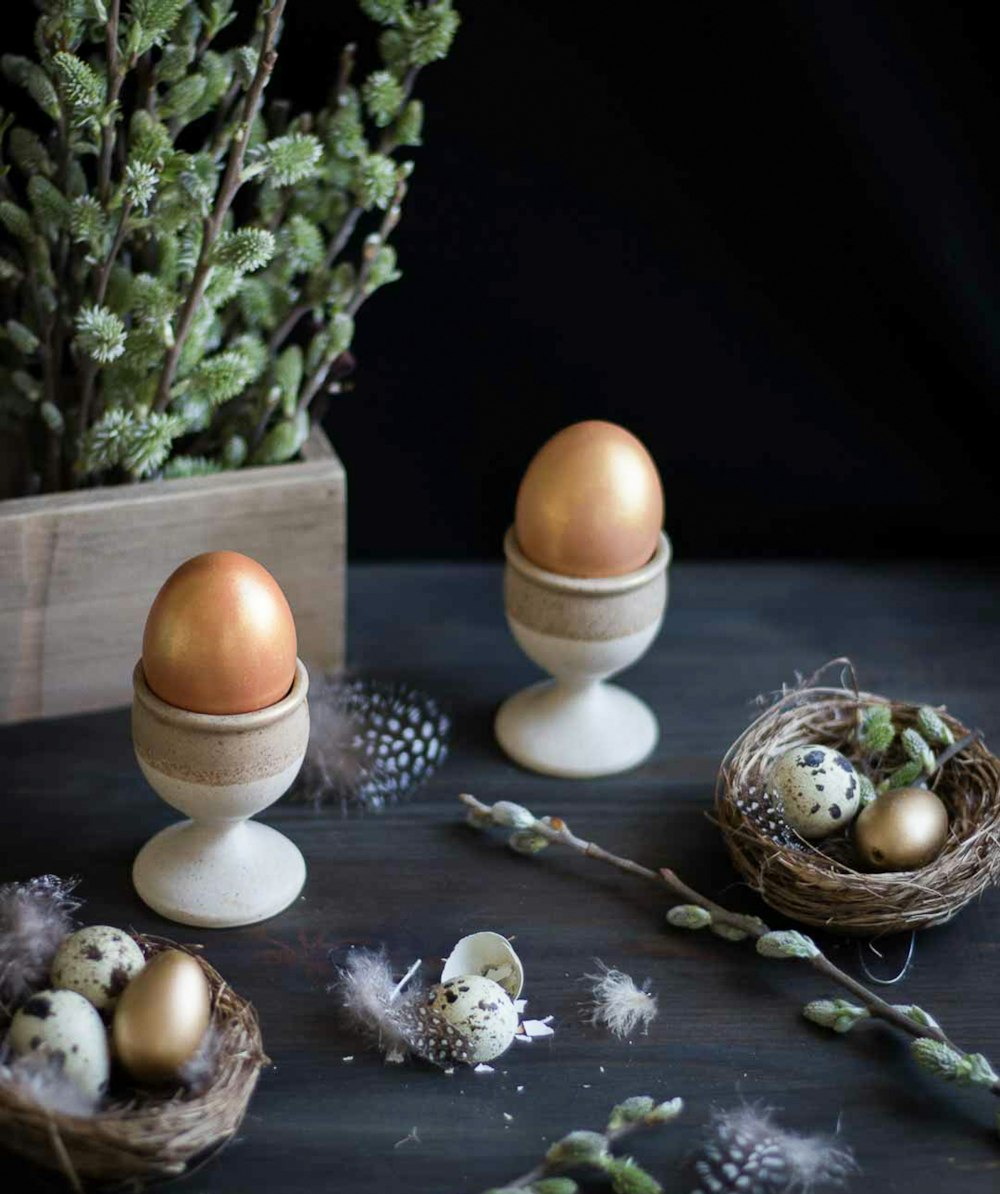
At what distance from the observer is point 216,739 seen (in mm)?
829

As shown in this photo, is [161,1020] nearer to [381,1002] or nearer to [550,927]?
[381,1002]

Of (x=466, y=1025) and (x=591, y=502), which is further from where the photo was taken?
(x=591, y=502)

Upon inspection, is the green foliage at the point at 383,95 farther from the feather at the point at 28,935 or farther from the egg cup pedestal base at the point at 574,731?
the feather at the point at 28,935

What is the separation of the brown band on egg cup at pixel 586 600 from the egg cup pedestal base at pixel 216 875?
22 centimetres

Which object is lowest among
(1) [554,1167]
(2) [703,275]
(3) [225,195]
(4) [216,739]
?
(1) [554,1167]

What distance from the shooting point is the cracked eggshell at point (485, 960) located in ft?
2.77

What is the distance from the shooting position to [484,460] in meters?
1.26

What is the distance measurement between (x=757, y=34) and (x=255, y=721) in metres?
0.63

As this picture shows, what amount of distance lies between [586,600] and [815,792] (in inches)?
7.2

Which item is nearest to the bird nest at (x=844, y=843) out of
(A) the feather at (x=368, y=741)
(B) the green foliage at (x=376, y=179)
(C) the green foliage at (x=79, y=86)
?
(A) the feather at (x=368, y=741)

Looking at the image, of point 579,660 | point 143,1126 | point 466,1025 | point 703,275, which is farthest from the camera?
point 703,275

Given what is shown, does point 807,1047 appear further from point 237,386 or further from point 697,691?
point 237,386

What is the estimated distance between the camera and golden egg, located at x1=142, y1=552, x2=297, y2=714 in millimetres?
808

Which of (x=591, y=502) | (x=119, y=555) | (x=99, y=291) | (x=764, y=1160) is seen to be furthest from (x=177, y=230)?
(x=764, y=1160)
